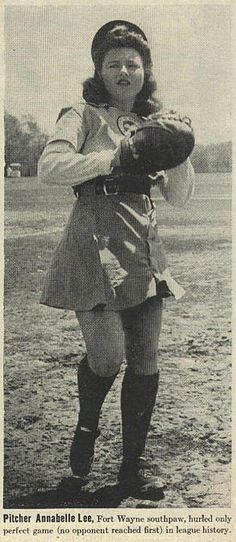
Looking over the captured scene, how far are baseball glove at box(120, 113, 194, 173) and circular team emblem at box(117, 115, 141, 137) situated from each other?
0.18 ft

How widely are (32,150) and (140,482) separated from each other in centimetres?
62

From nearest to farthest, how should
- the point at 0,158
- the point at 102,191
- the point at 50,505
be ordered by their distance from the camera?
the point at 102,191, the point at 50,505, the point at 0,158

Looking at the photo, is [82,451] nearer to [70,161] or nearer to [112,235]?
[112,235]

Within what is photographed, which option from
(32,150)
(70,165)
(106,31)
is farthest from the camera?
(32,150)

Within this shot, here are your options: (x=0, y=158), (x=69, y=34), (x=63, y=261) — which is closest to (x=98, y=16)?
(x=69, y=34)

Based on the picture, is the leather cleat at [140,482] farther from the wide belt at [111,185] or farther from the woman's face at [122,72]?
the woman's face at [122,72]

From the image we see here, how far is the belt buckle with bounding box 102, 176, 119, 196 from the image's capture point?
3.45 feet

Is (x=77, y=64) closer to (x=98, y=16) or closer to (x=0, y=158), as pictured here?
(x=98, y=16)

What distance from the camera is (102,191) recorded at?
1.06 m

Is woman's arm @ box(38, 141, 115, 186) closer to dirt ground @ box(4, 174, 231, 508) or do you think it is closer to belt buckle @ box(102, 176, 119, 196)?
belt buckle @ box(102, 176, 119, 196)

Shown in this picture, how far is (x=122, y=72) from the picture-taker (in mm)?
1076

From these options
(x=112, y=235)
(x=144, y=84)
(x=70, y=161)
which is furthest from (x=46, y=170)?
(x=144, y=84)

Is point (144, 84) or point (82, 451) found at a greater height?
point (144, 84)

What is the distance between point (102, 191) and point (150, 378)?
320 millimetres
